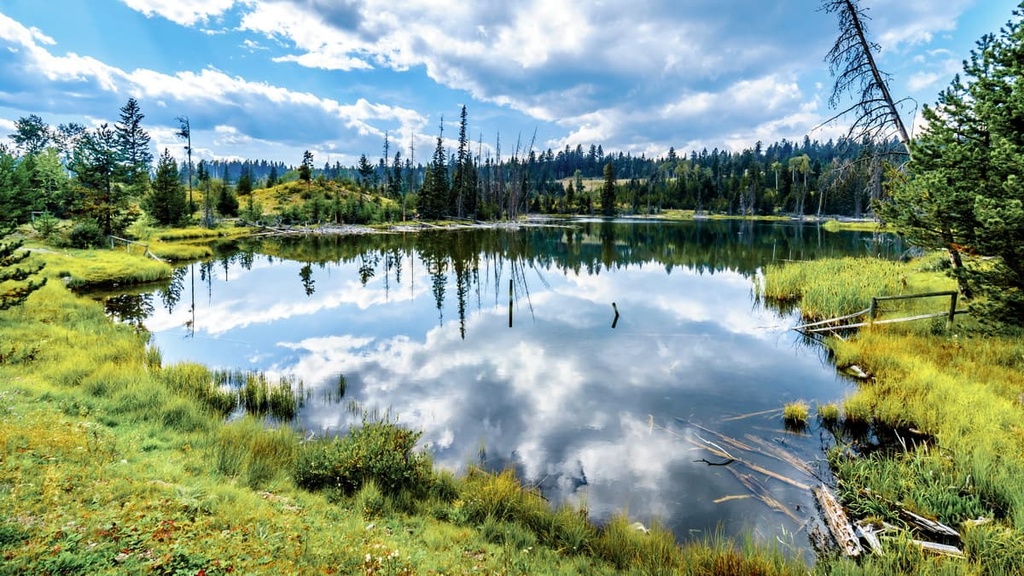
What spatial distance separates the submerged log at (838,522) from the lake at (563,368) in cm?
30

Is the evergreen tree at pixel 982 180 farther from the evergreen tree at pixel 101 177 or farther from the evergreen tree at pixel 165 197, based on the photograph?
the evergreen tree at pixel 165 197

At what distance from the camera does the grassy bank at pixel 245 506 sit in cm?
518

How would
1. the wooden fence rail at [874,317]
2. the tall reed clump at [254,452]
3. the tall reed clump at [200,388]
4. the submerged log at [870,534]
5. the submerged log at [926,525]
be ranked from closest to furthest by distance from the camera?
the submerged log at [870,534] → the submerged log at [926,525] → the tall reed clump at [254,452] → the tall reed clump at [200,388] → the wooden fence rail at [874,317]

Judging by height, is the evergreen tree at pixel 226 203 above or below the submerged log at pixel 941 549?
above

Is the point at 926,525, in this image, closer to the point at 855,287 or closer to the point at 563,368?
the point at 563,368

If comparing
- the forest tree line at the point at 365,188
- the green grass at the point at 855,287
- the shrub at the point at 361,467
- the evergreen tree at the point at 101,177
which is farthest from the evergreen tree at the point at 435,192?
the shrub at the point at 361,467

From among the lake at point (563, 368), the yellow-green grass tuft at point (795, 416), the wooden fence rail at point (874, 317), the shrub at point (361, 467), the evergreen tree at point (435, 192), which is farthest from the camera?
the evergreen tree at point (435, 192)

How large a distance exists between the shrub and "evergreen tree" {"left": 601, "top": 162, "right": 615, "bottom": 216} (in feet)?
421

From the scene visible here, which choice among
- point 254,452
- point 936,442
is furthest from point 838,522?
point 254,452

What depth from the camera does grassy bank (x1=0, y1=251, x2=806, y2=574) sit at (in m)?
5.18

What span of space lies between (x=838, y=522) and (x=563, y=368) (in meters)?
9.71

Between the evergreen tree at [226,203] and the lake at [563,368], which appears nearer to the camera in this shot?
the lake at [563,368]

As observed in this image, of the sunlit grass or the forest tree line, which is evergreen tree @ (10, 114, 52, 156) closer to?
the forest tree line

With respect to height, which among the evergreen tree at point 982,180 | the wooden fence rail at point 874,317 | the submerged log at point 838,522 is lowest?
the submerged log at point 838,522
